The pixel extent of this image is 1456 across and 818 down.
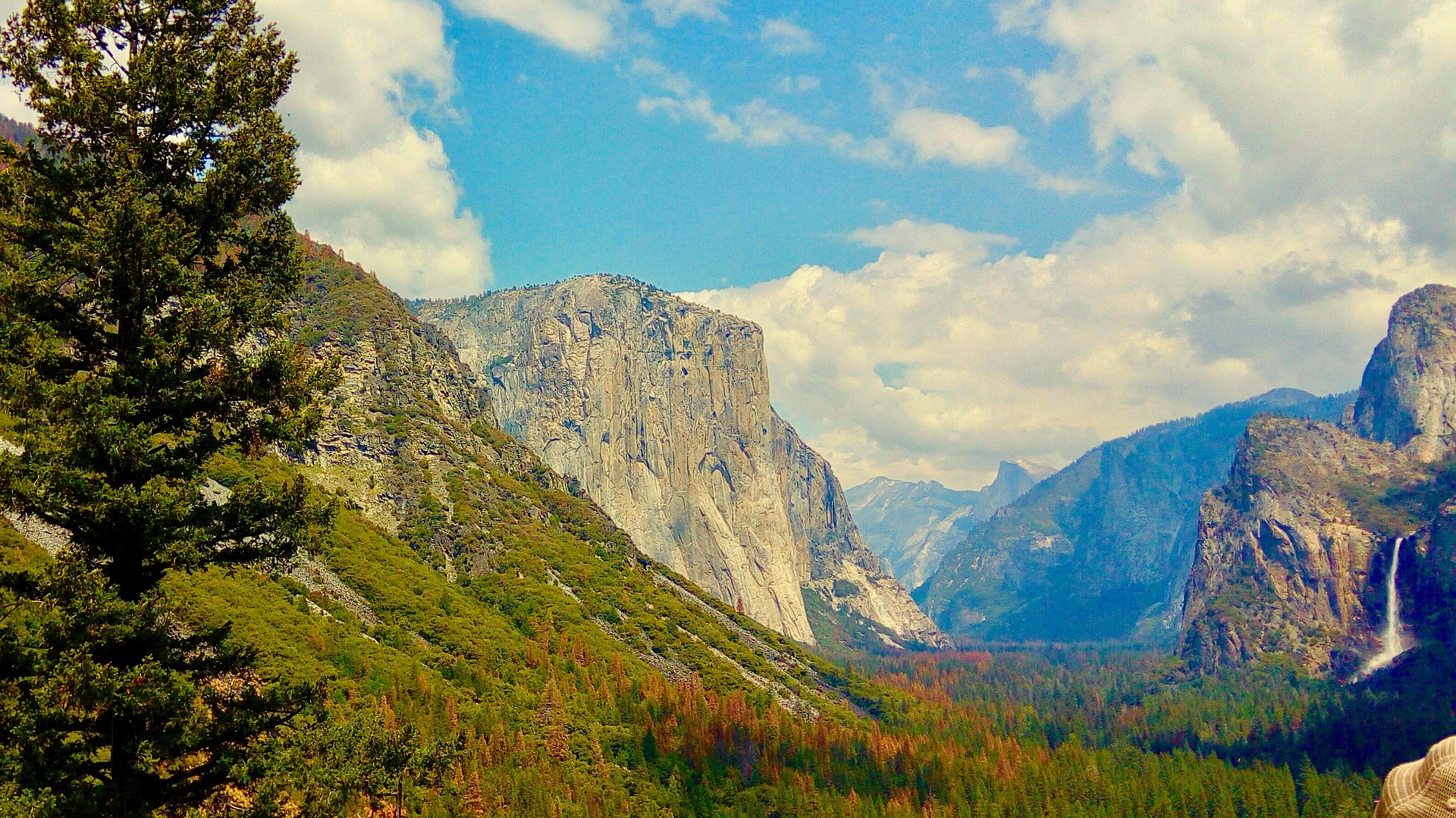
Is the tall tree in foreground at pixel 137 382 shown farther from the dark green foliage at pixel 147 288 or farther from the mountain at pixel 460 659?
the mountain at pixel 460 659

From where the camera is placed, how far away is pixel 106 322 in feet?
63.6

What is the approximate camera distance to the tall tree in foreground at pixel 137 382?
682 inches

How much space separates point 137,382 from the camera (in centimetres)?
1877

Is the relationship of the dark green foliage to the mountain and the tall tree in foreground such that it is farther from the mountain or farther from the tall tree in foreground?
the mountain

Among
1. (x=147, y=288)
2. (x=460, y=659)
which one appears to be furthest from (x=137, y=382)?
(x=460, y=659)

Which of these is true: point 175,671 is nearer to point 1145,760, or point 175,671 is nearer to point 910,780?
point 910,780

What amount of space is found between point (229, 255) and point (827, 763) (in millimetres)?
149773

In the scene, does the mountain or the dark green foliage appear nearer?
the dark green foliage

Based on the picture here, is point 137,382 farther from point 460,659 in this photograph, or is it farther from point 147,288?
point 460,659

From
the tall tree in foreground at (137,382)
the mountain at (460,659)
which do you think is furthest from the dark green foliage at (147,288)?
the mountain at (460,659)

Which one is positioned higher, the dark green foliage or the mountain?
the dark green foliage

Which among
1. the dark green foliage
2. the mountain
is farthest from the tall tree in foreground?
the mountain

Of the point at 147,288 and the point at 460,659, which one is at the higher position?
the point at 147,288

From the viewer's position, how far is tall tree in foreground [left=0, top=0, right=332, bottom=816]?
17328 mm
